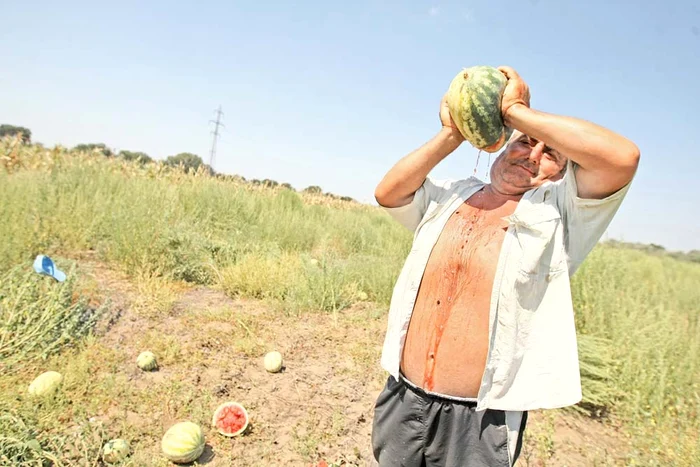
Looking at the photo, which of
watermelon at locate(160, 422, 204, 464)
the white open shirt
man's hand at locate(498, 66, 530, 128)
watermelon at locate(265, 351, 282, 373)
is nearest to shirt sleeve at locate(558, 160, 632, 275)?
the white open shirt

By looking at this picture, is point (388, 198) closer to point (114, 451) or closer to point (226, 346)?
point (114, 451)

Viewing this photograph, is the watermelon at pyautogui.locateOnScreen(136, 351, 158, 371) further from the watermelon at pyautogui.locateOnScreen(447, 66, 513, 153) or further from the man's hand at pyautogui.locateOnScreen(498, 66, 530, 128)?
the man's hand at pyautogui.locateOnScreen(498, 66, 530, 128)

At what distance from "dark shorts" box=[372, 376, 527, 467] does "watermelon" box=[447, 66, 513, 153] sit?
3.75 ft

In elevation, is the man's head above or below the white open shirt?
above

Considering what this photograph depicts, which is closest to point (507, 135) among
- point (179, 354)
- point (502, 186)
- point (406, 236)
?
point (502, 186)

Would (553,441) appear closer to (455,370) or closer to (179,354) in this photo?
(455,370)

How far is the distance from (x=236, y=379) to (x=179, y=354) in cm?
69

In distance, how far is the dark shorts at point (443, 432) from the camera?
1673 mm

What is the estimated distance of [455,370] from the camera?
172 centimetres

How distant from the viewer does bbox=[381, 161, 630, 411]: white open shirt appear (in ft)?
5.25

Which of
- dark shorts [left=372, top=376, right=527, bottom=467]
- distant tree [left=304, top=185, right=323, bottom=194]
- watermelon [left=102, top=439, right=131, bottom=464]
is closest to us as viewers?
dark shorts [left=372, top=376, right=527, bottom=467]

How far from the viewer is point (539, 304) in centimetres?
166

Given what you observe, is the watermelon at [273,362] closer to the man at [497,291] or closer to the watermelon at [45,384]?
the watermelon at [45,384]

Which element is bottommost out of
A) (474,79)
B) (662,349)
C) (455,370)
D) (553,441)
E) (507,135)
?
(553,441)
